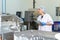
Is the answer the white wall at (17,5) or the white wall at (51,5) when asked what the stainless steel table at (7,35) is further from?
the white wall at (51,5)

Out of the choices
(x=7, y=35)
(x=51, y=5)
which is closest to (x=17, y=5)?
(x=51, y=5)

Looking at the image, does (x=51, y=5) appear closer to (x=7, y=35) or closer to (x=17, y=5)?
(x=17, y=5)

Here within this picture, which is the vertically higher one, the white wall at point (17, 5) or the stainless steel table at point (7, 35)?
the white wall at point (17, 5)

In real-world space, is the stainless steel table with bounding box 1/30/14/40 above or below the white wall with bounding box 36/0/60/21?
below

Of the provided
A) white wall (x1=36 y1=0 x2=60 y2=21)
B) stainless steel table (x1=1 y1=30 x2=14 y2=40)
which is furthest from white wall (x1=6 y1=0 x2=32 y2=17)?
stainless steel table (x1=1 y1=30 x2=14 y2=40)

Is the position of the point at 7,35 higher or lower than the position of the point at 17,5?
lower

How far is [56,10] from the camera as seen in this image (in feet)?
13.0

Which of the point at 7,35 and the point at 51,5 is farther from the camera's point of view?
the point at 51,5

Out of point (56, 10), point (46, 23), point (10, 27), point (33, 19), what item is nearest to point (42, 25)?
point (46, 23)

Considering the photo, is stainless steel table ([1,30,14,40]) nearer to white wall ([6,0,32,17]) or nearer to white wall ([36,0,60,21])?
white wall ([6,0,32,17])

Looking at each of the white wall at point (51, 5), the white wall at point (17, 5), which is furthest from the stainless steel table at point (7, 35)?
the white wall at point (51, 5)

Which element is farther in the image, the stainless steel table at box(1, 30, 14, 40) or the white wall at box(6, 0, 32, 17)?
the white wall at box(6, 0, 32, 17)

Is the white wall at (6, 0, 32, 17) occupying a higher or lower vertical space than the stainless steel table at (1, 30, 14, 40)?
higher

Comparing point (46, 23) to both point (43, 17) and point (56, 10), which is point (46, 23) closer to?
point (43, 17)
